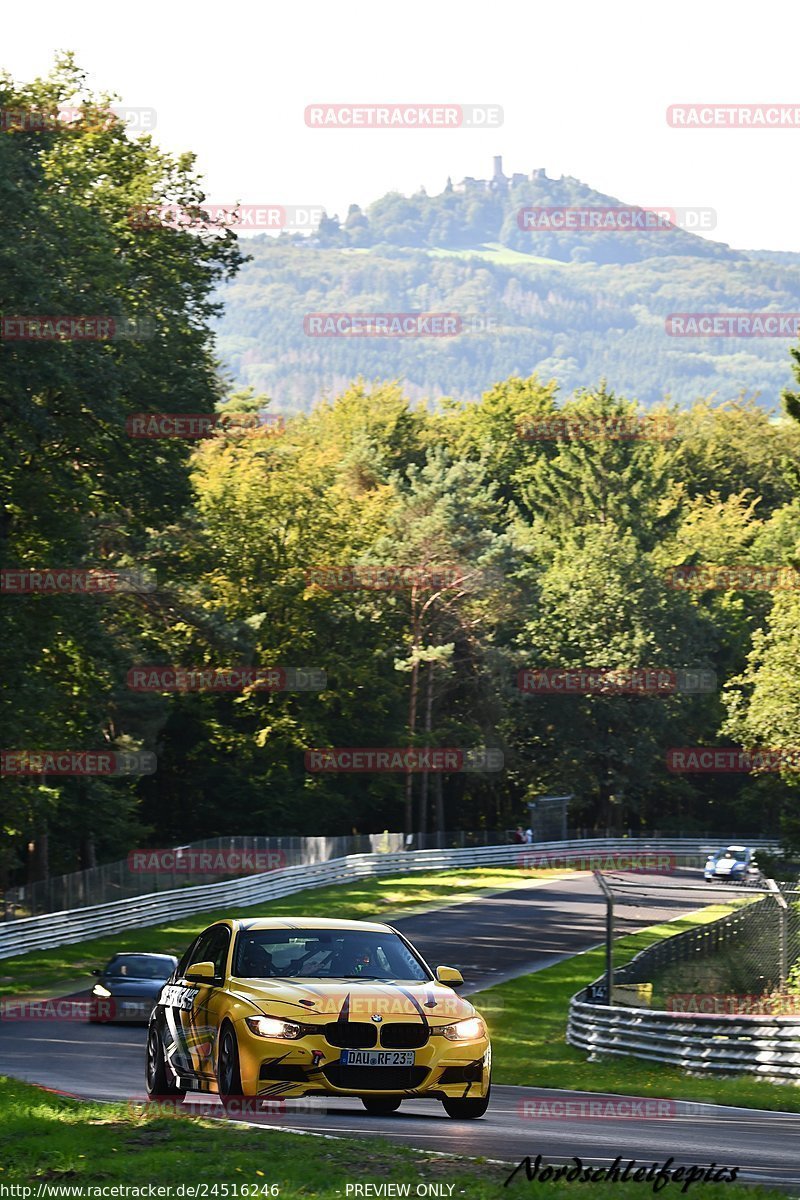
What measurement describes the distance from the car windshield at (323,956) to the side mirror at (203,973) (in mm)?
182

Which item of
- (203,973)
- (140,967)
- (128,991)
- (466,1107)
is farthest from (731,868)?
(203,973)

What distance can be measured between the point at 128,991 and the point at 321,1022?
60.1 ft

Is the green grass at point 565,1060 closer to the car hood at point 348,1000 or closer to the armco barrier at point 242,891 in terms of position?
the car hood at point 348,1000

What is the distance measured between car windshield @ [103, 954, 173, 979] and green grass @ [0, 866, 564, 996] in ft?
18.4

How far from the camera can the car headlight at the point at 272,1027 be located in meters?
11.9

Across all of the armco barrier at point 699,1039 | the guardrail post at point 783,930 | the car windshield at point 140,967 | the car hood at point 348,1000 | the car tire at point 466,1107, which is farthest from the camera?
the car windshield at point 140,967

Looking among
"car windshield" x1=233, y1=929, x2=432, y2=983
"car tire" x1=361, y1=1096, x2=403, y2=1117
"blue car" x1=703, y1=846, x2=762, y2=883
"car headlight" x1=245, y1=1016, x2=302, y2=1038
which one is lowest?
"blue car" x1=703, y1=846, x2=762, y2=883

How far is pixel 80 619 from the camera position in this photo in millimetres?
36250

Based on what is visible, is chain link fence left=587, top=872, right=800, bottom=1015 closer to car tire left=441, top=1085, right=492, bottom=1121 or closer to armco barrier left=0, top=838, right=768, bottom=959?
car tire left=441, top=1085, right=492, bottom=1121

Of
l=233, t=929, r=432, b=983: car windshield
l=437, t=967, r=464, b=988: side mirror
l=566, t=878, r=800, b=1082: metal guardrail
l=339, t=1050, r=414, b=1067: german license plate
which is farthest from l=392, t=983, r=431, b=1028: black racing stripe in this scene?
l=566, t=878, r=800, b=1082: metal guardrail

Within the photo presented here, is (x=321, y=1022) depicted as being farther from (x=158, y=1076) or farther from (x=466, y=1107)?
(x=158, y=1076)

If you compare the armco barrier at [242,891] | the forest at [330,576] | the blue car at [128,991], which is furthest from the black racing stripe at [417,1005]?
the armco barrier at [242,891]

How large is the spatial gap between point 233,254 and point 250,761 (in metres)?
31.2

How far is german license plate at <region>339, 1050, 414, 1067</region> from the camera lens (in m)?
11.9
